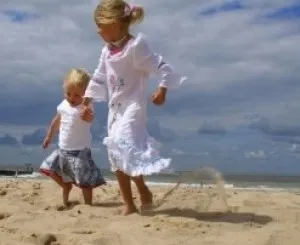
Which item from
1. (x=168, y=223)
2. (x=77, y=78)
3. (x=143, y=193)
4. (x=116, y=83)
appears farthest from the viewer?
(x=77, y=78)

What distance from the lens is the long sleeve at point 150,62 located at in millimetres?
4685

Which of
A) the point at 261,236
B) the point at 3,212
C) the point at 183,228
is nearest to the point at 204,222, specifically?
the point at 183,228

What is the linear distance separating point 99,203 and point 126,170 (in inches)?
67.6

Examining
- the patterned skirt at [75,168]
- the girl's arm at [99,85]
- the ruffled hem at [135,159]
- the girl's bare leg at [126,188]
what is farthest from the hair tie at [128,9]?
the patterned skirt at [75,168]

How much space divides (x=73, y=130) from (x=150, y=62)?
1.64 meters

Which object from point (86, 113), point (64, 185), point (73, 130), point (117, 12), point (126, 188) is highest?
point (117, 12)

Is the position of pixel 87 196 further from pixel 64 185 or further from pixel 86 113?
pixel 86 113

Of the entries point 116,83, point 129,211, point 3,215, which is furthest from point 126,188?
point 3,215

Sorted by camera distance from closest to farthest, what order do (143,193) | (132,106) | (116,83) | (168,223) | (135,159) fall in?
(168,223), (135,159), (132,106), (116,83), (143,193)

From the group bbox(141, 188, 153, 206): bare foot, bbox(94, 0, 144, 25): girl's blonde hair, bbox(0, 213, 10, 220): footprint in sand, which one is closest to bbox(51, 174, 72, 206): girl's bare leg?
bbox(0, 213, 10, 220): footprint in sand

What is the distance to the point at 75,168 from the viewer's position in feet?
19.8

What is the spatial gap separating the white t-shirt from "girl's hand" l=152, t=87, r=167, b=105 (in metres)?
1.60

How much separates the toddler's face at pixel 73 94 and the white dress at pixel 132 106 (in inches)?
40.5

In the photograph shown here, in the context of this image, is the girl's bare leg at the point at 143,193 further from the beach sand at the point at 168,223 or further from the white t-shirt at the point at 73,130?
the white t-shirt at the point at 73,130
